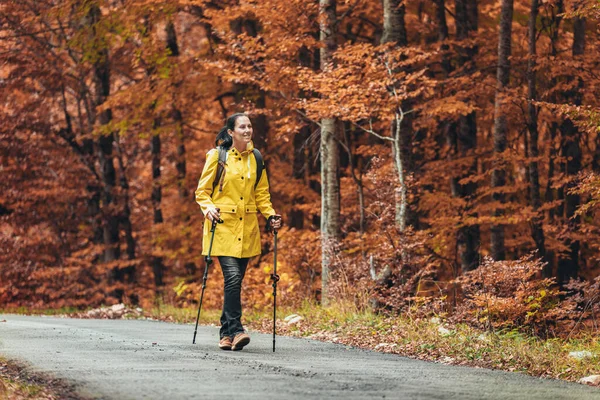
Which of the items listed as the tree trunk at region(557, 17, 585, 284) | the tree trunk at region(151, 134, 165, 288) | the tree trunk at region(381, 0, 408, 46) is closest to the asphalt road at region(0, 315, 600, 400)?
the tree trunk at region(381, 0, 408, 46)

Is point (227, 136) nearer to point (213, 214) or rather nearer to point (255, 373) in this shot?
point (213, 214)

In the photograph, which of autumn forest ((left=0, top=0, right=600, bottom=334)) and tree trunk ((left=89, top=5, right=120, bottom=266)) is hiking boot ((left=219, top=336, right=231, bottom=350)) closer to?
autumn forest ((left=0, top=0, right=600, bottom=334))

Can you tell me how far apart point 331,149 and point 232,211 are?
874cm

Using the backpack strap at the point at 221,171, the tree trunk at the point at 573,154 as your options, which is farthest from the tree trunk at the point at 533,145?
the backpack strap at the point at 221,171

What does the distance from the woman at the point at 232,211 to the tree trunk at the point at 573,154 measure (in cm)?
1250

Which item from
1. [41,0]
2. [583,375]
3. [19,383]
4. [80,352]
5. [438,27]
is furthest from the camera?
[41,0]

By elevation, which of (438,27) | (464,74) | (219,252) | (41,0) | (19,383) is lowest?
(19,383)

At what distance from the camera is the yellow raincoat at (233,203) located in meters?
9.20

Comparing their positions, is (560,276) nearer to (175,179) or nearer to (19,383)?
(175,179)

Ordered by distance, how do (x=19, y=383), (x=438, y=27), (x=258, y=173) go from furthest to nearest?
(x=438, y=27)
(x=258, y=173)
(x=19, y=383)

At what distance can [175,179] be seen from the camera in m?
27.8

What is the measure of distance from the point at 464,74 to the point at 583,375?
47.3 ft

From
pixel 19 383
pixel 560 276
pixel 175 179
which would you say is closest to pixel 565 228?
pixel 560 276

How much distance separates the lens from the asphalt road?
6.36 m
